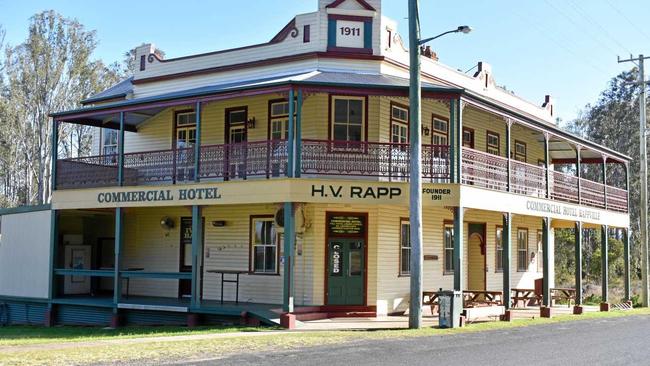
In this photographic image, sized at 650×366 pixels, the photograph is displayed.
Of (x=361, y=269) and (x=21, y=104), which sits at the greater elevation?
(x=21, y=104)

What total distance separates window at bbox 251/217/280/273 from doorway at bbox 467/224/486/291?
727 centimetres

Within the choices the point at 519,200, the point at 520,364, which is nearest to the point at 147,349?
the point at 520,364

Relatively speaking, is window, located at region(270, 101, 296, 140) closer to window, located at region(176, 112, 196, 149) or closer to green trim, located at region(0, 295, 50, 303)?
window, located at region(176, 112, 196, 149)

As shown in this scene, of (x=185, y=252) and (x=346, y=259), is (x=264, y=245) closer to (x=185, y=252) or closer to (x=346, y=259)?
(x=346, y=259)

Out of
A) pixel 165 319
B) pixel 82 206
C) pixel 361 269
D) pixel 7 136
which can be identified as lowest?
pixel 165 319

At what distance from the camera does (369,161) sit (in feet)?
63.3

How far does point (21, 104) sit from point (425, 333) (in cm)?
3494

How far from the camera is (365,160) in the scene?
19281mm

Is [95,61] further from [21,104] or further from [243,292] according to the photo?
[243,292]

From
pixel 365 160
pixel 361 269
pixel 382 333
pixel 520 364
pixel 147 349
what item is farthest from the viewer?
pixel 361 269

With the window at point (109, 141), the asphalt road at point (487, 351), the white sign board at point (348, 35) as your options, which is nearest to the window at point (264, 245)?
the white sign board at point (348, 35)

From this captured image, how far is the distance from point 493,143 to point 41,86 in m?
29.0

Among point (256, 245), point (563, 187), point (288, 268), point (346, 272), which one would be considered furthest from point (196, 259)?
point (563, 187)

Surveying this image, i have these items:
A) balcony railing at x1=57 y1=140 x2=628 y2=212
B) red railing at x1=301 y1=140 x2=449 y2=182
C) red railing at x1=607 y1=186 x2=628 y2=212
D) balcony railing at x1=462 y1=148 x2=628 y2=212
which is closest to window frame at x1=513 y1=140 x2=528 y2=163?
balcony railing at x1=462 y1=148 x2=628 y2=212
